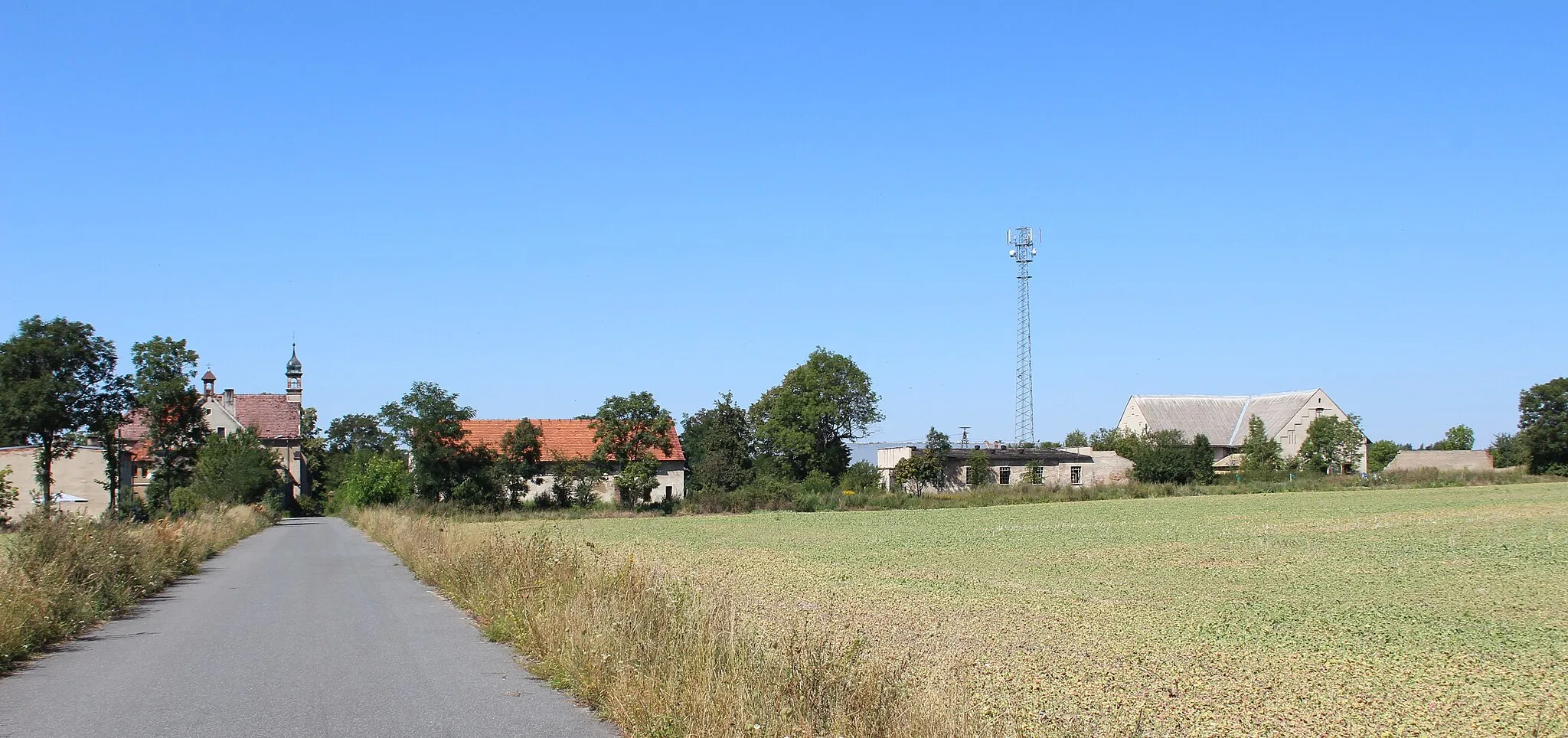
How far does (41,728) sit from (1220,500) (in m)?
54.2

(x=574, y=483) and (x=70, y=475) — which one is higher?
(x=70, y=475)

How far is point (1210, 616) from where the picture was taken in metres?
14.4

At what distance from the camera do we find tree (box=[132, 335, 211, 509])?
62406 mm

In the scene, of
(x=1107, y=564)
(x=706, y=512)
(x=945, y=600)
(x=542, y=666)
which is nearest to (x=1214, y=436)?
(x=706, y=512)

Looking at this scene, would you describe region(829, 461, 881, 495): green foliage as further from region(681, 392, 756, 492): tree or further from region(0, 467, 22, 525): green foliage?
region(0, 467, 22, 525): green foliage

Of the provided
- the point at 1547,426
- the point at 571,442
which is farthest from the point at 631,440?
the point at 1547,426

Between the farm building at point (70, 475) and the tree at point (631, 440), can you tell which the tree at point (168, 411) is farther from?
the tree at point (631, 440)

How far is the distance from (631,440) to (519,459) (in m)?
6.70

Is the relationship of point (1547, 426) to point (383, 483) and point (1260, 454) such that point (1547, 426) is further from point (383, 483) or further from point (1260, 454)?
point (383, 483)

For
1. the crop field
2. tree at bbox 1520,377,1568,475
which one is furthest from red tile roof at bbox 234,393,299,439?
tree at bbox 1520,377,1568,475

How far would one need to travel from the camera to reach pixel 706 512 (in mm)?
62531

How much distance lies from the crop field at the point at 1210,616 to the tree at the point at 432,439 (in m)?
29.3

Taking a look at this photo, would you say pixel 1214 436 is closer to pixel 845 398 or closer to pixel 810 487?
pixel 845 398

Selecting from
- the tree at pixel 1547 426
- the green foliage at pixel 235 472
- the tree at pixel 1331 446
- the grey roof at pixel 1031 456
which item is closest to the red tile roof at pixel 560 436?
the green foliage at pixel 235 472
